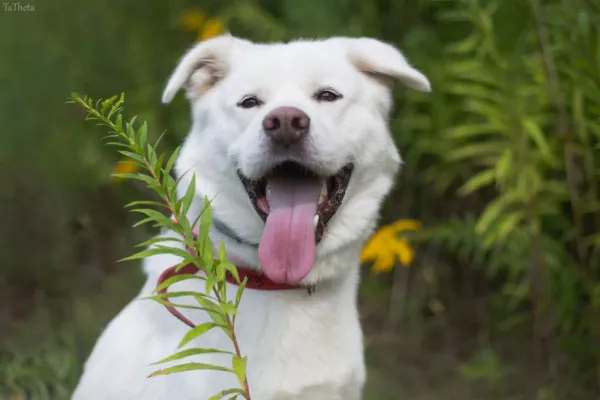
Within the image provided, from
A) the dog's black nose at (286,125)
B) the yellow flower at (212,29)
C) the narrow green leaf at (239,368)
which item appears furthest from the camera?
the yellow flower at (212,29)

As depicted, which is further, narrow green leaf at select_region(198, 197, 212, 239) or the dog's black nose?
the dog's black nose

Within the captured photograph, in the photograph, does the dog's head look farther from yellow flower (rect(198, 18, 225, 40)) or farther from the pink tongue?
yellow flower (rect(198, 18, 225, 40))

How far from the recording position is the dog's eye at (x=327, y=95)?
6.35 ft

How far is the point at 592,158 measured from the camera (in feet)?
8.96

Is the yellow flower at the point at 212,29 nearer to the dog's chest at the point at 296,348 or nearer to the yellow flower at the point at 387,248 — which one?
the yellow flower at the point at 387,248

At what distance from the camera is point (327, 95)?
1.94 meters

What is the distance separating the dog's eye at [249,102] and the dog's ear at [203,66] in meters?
0.15

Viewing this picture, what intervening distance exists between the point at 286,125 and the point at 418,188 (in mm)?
2152

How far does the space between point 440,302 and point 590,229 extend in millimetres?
850

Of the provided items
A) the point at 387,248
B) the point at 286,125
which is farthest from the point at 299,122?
the point at 387,248

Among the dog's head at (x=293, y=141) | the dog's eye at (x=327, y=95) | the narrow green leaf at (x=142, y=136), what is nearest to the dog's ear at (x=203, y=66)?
the dog's head at (x=293, y=141)

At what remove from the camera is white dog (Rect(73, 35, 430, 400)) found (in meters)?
1.80

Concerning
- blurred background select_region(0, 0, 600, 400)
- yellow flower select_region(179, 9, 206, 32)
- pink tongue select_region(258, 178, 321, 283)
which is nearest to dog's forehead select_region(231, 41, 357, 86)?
pink tongue select_region(258, 178, 321, 283)

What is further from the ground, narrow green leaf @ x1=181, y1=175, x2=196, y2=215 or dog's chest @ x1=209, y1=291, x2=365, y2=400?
narrow green leaf @ x1=181, y1=175, x2=196, y2=215
